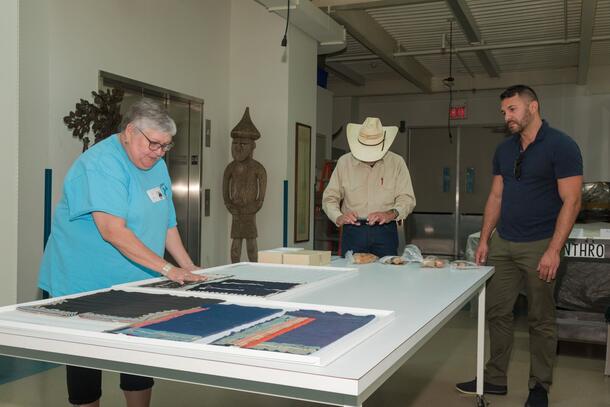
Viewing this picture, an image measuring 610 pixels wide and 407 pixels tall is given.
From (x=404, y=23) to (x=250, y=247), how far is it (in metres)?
3.58

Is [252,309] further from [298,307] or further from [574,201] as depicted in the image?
[574,201]

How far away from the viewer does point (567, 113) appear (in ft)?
32.8

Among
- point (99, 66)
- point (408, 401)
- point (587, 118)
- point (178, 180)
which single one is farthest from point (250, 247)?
point (587, 118)

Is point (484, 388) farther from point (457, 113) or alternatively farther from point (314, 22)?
point (457, 113)

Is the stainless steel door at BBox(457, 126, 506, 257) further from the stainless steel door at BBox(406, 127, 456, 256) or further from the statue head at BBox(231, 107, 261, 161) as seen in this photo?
the statue head at BBox(231, 107, 261, 161)

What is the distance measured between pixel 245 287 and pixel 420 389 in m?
1.96

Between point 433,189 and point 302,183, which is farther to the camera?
point 433,189

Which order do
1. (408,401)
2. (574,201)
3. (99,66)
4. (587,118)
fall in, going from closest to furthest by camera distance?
1. (574,201)
2. (408,401)
3. (99,66)
4. (587,118)

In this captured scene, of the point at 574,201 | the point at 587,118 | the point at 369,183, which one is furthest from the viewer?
the point at 587,118

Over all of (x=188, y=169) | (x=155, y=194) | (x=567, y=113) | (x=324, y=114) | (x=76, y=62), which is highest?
(x=567, y=113)

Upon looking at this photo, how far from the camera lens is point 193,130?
595 cm

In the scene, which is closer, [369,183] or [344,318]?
[344,318]

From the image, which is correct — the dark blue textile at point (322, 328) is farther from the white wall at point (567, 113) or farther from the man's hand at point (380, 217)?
the white wall at point (567, 113)

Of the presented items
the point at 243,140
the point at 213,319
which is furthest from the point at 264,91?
the point at 213,319
